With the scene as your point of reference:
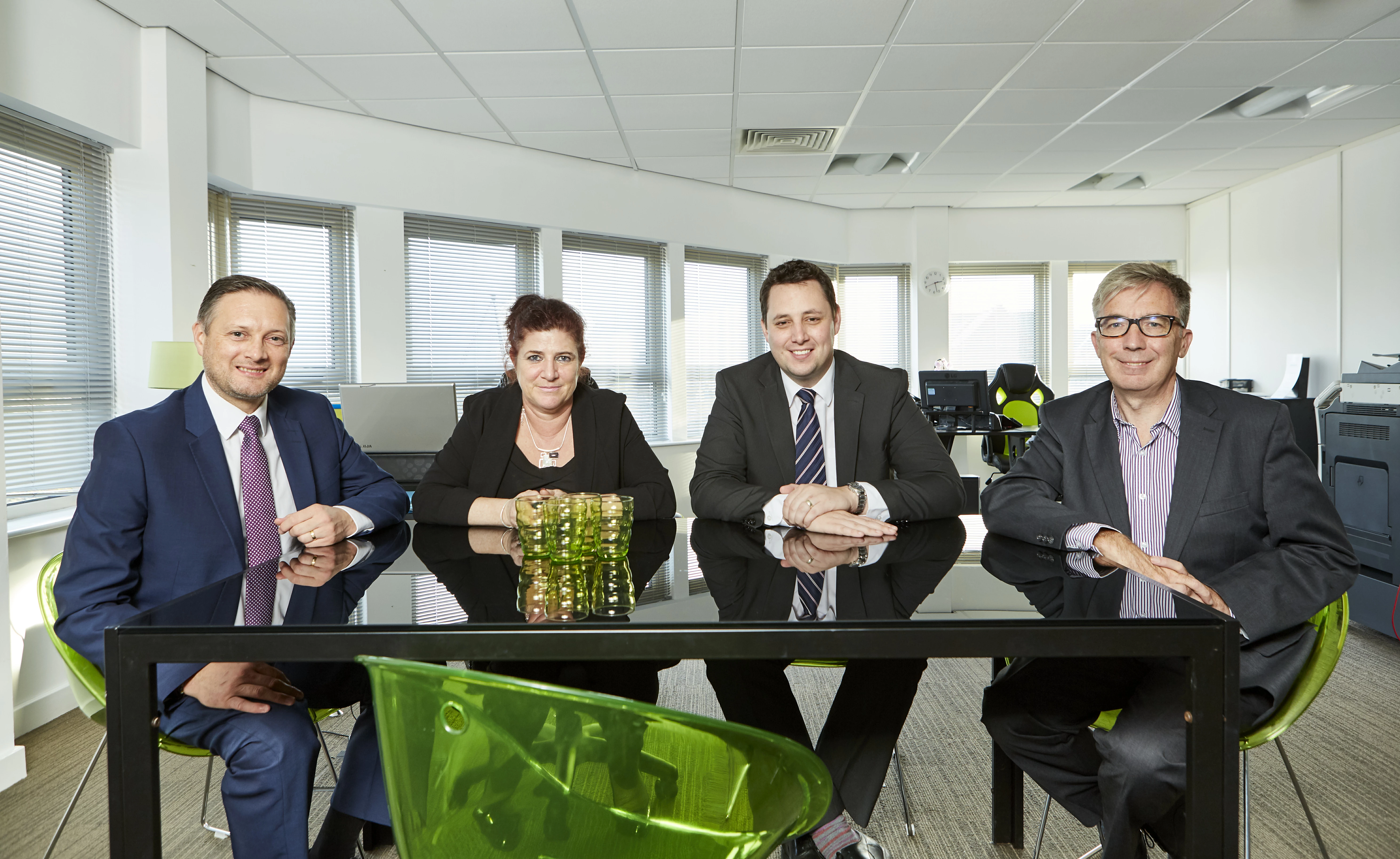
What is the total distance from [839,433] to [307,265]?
414 centimetres

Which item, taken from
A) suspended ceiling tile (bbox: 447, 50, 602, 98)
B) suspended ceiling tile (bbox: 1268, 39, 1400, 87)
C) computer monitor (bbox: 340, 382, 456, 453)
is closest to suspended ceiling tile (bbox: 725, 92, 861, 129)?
suspended ceiling tile (bbox: 447, 50, 602, 98)

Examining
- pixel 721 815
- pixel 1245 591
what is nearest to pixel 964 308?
pixel 1245 591

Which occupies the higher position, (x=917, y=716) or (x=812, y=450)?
(x=812, y=450)

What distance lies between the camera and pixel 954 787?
2361 millimetres

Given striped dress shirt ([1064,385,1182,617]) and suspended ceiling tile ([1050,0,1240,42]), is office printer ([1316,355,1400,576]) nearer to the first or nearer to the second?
suspended ceiling tile ([1050,0,1240,42])

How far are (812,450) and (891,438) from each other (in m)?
0.22

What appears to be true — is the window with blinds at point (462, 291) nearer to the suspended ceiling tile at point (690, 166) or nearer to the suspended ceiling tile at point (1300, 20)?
the suspended ceiling tile at point (690, 166)

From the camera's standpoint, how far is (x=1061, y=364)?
332 inches

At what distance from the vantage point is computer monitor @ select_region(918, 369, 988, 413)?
Answer: 19.8ft

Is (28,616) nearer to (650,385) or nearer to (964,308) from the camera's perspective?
(650,385)

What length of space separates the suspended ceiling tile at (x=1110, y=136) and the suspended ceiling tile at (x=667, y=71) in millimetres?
2636

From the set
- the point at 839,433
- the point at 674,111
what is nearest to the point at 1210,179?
the point at 674,111

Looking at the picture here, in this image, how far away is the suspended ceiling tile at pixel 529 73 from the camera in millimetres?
4355

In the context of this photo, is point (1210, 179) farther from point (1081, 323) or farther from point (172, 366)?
point (172, 366)
